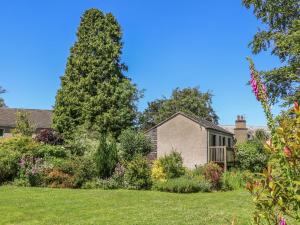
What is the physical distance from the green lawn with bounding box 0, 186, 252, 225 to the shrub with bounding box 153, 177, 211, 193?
2.21 meters

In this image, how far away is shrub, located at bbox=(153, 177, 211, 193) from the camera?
17688 mm

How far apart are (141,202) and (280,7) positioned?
15.8 metres

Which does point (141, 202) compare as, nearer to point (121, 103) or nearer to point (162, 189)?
point (162, 189)

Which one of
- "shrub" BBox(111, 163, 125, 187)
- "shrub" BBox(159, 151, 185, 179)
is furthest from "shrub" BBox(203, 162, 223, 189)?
"shrub" BBox(111, 163, 125, 187)

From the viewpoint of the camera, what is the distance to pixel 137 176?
18906 mm

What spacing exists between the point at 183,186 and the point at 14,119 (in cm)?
4203

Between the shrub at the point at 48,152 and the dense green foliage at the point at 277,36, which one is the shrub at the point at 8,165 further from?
the dense green foliage at the point at 277,36

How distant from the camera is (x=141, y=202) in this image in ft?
44.3

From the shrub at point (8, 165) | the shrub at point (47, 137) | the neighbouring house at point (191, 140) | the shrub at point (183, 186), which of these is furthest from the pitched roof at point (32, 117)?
the shrub at point (183, 186)

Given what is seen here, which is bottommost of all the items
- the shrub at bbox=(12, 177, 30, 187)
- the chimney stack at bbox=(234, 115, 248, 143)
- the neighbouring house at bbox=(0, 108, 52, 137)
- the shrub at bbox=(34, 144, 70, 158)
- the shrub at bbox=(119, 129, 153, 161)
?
the shrub at bbox=(12, 177, 30, 187)

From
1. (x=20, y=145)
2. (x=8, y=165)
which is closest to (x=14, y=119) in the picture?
(x=20, y=145)

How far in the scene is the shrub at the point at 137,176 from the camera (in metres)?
18.7

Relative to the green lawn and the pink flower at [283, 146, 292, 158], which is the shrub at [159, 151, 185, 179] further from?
the pink flower at [283, 146, 292, 158]

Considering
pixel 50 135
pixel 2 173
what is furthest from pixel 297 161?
pixel 50 135
